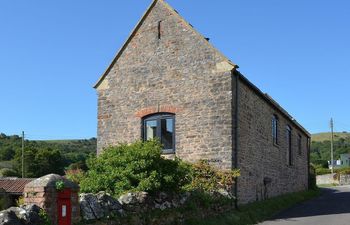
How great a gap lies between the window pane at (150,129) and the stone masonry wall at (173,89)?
1.17ft

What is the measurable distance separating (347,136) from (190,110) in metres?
138

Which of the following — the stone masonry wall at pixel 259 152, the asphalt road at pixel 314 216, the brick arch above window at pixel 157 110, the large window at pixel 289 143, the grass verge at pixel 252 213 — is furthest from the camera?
the large window at pixel 289 143

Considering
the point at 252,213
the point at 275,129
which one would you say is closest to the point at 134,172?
the point at 252,213

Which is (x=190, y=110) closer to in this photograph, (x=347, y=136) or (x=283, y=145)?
(x=283, y=145)

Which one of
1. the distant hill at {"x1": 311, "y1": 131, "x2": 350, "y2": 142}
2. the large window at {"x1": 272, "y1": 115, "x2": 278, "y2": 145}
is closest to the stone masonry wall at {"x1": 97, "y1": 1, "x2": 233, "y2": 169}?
the large window at {"x1": 272, "y1": 115, "x2": 278, "y2": 145}

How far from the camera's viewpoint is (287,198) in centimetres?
2305

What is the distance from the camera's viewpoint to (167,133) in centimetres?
1883

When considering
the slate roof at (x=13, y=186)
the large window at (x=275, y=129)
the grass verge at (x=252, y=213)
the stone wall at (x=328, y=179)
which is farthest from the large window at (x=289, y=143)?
the stone wall at (x=328, y=179)

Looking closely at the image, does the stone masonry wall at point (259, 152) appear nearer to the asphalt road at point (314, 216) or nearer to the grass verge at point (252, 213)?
the grass verge at point (252, 213)

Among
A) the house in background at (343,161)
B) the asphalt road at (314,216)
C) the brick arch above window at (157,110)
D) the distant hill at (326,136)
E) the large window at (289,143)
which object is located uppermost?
the distant hill at (326,136)

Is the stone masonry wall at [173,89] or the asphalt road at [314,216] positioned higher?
the stone masonry wall at [173,89]

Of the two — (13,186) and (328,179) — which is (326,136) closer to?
(328,179)

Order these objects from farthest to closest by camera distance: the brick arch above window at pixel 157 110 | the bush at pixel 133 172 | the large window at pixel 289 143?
the large window at pixel 289 143, the brick arch above window at pixel 157 110, the bush at pixel 133 172

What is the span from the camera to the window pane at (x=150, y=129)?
19.1 metres
